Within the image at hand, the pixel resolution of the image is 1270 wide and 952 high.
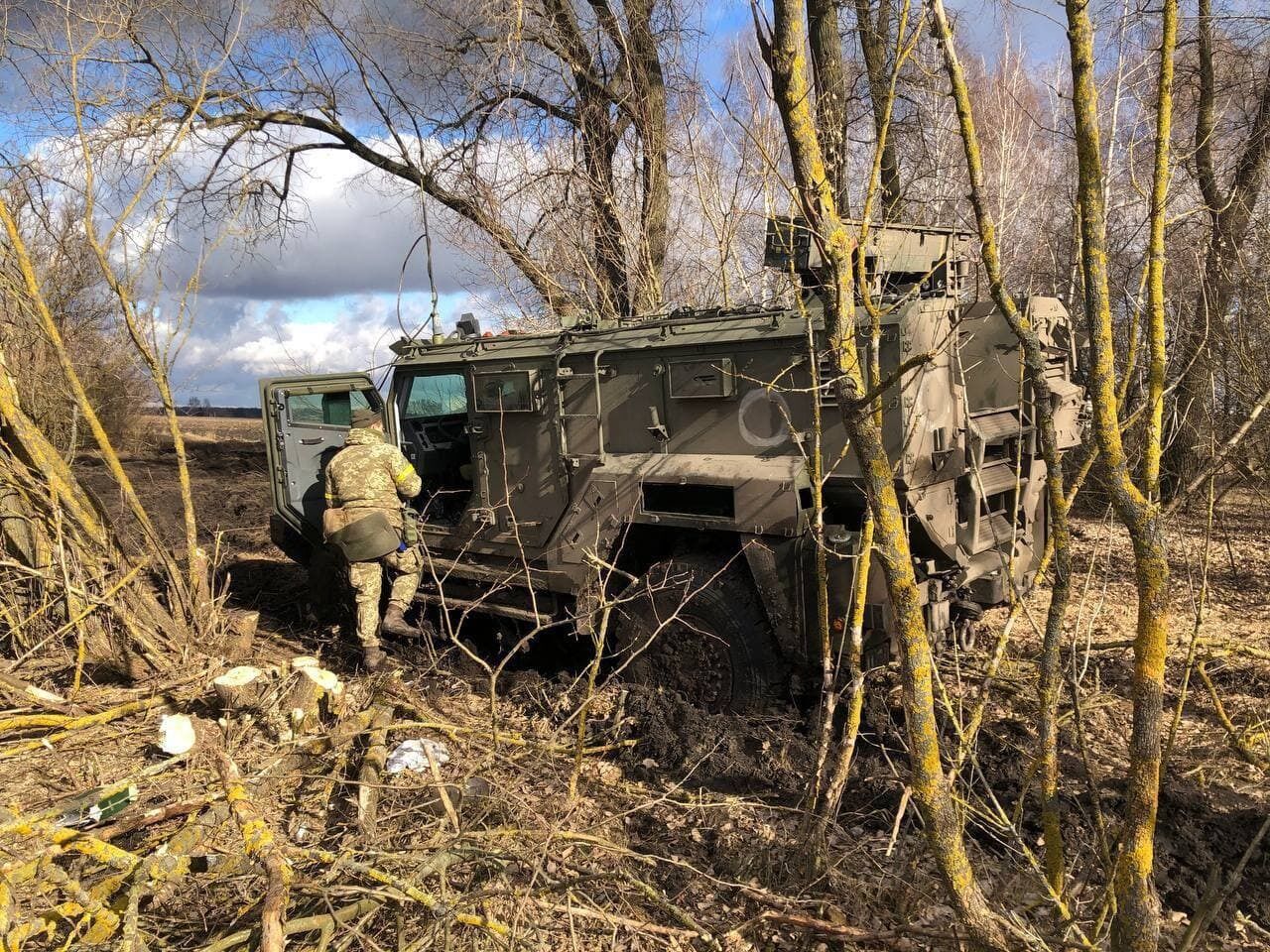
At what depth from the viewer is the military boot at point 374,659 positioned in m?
5.96

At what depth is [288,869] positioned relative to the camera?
9.27ft

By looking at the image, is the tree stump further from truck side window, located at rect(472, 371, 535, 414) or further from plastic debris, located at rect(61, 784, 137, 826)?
truck side window, located at rect(472, 371, 535, 414)

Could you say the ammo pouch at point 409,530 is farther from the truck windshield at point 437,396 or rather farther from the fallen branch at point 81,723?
the fallen branch at point 81,723

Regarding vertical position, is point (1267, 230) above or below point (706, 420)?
above

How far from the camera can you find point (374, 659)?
5980mm

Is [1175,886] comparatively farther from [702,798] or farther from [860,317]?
[860,317]

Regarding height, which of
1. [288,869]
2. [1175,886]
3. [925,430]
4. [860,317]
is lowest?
[1175,886]

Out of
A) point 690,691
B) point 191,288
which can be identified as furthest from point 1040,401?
point 191,288

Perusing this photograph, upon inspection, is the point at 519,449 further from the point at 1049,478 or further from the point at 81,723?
the point at 1049,478

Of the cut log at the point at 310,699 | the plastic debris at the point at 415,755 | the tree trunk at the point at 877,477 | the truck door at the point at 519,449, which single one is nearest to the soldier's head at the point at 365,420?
the truck door at the point at 519,449

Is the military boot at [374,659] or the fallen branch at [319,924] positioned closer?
the fallen branch at [319,924]

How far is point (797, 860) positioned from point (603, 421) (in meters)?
2.93

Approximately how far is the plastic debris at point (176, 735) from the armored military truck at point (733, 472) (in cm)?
154

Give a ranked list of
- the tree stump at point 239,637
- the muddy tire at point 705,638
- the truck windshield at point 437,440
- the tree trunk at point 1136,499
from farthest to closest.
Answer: the truck windshield at point 437,440 < the tree stump at point 239,637 < the muddy tire at point 705,638 < the tree trunk at point 1136,499
